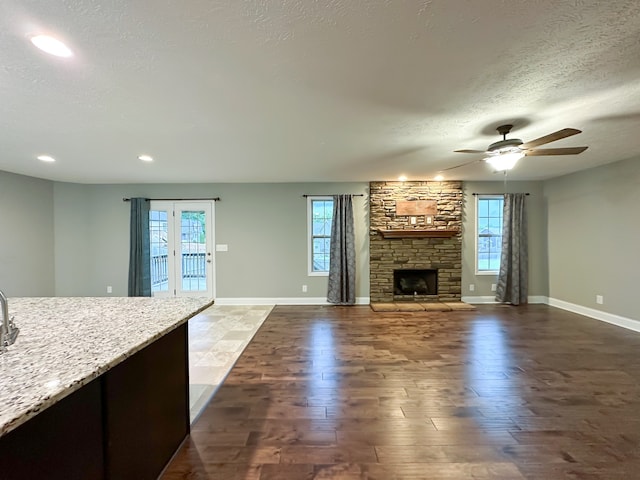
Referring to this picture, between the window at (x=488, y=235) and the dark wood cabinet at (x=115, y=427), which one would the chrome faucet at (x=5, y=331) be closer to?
the dark wood cabinet at (x=115, y=427)

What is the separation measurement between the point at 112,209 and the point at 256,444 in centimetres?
578

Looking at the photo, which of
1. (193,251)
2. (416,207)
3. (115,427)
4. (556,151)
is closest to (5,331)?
(115,427)

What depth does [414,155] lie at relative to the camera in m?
3.86

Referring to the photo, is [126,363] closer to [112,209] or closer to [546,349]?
[546,349]

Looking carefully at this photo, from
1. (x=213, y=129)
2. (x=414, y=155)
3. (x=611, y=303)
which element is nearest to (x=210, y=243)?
(x=213, y=129)

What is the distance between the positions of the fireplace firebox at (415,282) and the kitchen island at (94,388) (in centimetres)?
465

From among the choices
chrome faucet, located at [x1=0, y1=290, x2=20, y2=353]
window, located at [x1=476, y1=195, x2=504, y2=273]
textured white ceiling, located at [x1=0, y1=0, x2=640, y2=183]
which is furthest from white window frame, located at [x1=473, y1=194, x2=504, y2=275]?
chrome faucet, located at [x1=0, y1=290, x2=20, y2=353]

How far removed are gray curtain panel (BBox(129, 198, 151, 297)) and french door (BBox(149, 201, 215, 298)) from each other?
0.16 meters

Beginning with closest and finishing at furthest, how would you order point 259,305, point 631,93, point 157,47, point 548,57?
point 157,47 → point 548,57 → point 631,93 → point 259,305

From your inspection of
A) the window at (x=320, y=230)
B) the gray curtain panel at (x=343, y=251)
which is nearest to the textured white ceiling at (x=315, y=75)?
the gray curtain panel at (x=343, y=251)

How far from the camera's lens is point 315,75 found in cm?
191

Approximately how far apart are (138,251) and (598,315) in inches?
319

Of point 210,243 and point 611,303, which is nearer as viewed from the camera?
point 611,303

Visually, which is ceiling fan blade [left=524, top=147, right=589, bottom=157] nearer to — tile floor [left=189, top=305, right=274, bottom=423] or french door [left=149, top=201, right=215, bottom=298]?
tile floor [left=189, top=305, right=274, bottom=423]
